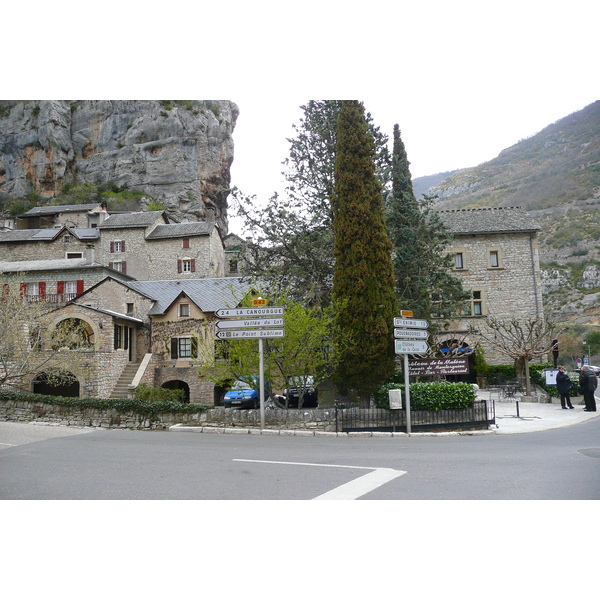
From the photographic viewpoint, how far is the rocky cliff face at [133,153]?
66.7 metres

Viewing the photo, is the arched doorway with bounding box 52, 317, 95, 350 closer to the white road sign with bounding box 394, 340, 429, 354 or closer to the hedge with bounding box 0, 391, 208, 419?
the hedge with bounding box 0, 391, 208, 419

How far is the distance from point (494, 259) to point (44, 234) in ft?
136

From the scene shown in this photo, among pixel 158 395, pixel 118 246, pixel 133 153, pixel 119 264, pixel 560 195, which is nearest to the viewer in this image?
pixel 158 395

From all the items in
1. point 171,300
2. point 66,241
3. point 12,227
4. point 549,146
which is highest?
point 549,146

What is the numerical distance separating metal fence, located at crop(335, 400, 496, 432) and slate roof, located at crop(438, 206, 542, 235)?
21.1m

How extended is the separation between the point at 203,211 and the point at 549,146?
6606 centimetres

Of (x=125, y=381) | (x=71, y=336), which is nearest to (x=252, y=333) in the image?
(x=71, y=336)

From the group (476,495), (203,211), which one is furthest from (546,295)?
(476,495)

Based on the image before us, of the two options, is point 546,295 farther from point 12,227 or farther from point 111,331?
point 12,227

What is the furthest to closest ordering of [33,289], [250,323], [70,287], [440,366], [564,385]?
1. [70,287]
2. [33,289]
3. [564,385]
4. [440,366]
5. [250,323]

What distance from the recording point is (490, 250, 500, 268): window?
34.0m

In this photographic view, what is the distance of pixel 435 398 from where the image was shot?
1437cm

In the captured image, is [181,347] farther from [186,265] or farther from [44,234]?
[44,234]

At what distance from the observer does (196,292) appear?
32406 mm
